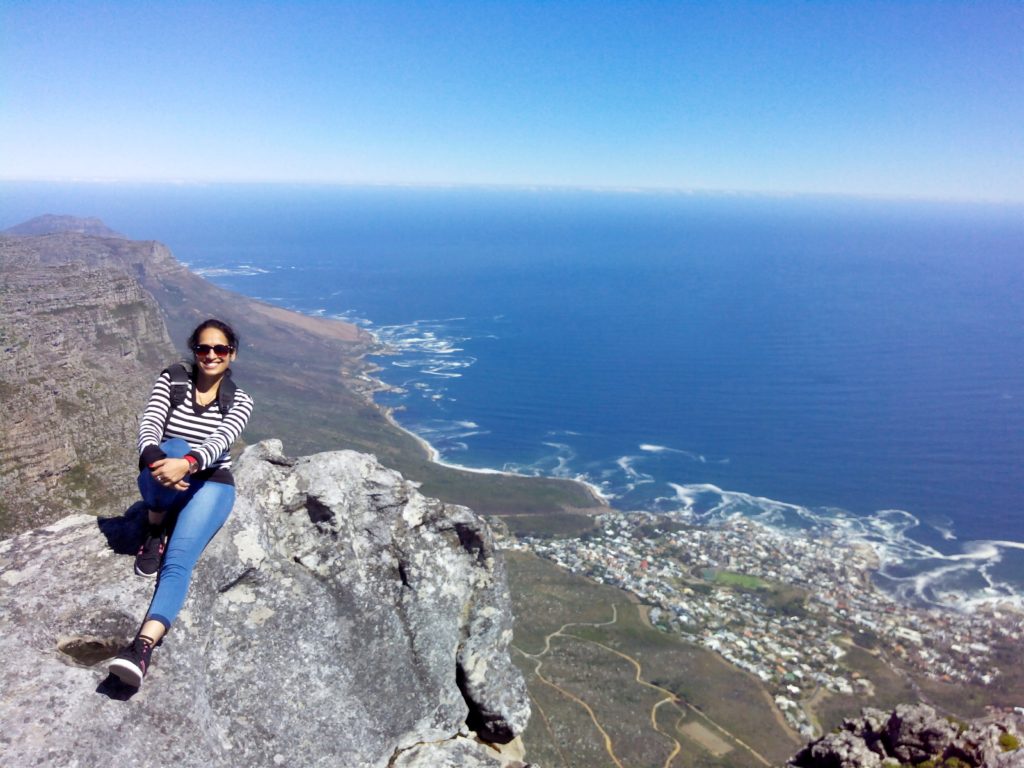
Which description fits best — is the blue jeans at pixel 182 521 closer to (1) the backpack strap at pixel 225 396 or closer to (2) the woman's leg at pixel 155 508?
(2) the woman's leg at pixel 155 508

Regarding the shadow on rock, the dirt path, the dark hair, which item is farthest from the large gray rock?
the dirt path

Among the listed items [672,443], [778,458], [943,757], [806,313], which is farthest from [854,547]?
[806,313]

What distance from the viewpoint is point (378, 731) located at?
8477 millimetres

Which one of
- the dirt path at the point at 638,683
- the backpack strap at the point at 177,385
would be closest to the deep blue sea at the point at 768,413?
the dirt path at the point at 638,683

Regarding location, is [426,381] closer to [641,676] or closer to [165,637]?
[641,676]

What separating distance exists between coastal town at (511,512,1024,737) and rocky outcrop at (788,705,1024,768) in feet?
103

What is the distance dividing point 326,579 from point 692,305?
19906cm

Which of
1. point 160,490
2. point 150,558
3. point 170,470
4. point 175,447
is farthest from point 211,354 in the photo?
point 150,558

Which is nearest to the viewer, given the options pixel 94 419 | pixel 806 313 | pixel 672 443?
pixel 94 419

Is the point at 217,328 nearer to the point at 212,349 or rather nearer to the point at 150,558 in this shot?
the point at 212,349

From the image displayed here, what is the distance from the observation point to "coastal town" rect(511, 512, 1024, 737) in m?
47.6

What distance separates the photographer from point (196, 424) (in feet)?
27.0

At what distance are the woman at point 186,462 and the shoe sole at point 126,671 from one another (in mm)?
370

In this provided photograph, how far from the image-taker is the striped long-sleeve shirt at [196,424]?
26.1 ft
